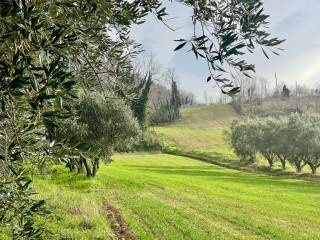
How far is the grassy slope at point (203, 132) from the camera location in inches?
4615

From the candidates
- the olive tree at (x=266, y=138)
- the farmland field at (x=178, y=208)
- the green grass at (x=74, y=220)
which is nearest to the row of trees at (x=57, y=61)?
the farmland field at (x=178, y=208)

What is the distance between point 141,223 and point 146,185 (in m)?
23.1

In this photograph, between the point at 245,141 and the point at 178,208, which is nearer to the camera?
the point at 178,208

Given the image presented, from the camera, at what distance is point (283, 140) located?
Result: 84.9 m

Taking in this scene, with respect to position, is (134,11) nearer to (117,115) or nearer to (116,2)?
(116,2)

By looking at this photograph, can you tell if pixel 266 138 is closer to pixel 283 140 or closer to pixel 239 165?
pixel 283 140

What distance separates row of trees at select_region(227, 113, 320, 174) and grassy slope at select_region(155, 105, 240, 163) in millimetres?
6763

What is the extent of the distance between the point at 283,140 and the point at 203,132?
2602 inches

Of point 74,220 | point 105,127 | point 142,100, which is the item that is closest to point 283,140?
point 105,127

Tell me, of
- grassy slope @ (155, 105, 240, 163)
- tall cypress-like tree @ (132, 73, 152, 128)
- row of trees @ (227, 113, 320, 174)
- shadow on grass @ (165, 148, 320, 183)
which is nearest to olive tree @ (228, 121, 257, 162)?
row of trees @ (227, 113, 320, 174)

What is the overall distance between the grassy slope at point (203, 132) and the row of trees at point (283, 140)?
6763 mm

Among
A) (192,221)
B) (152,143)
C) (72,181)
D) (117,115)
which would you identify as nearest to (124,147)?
(117,115)

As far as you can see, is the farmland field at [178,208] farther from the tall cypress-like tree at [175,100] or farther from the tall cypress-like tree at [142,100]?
the tall cypress-like tree at [175,100]

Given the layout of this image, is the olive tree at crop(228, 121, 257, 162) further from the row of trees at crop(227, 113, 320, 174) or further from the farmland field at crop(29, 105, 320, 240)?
the farmland field at crop(29, 105, 320, 240)
